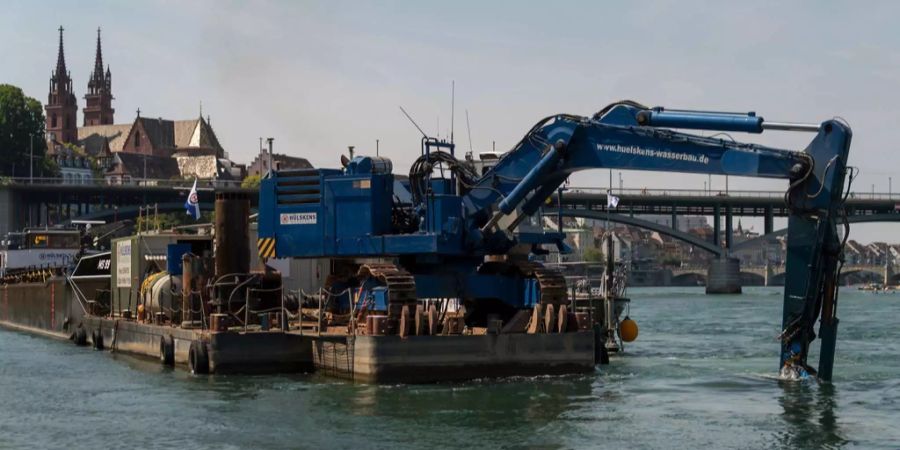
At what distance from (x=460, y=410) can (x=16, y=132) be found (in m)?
167

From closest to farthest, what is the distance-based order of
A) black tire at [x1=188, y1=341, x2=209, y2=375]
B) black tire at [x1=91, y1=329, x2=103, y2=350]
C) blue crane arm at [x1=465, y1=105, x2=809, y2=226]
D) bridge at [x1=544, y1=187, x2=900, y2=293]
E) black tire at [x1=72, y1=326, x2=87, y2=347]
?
blue crane arm at [x1=465, y1=105, x2=809, y2=226] < black tire at [x1=188, y1=341, x2=209, y2=375] < black tire at [x1=91, y1=329, x2=103, y2=350] < black tire at [x1=72, y1=326, x2=87, y2=347] < bridge at [x1=544, y1=187, x2=900, y2=293]

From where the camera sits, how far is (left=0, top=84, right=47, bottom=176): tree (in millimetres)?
185375

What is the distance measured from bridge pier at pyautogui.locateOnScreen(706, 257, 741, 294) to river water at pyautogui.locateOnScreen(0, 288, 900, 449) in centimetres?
12760

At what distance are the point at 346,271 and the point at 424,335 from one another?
6792 millimetres

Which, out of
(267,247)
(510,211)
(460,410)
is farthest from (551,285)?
(267,247)

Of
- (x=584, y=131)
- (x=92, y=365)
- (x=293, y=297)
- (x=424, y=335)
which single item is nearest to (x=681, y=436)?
(x=424, y=335)

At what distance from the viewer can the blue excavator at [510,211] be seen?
108 feet

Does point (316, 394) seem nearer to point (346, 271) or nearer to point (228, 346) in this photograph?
point (228, 346)

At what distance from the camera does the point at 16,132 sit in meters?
187

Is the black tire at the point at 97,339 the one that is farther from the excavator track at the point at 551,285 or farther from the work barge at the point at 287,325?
the excavator track at the point at 551,285

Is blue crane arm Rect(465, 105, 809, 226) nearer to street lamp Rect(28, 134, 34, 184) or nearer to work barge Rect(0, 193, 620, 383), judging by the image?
work barge Rect(0, 193, 620, 383)

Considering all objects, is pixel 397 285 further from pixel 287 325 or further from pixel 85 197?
pixel 85 197

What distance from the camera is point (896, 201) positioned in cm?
15775

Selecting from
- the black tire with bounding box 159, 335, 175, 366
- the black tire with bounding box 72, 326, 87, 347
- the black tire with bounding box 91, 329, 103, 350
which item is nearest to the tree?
the black tire with bounding box 72, 326, 87, 347
